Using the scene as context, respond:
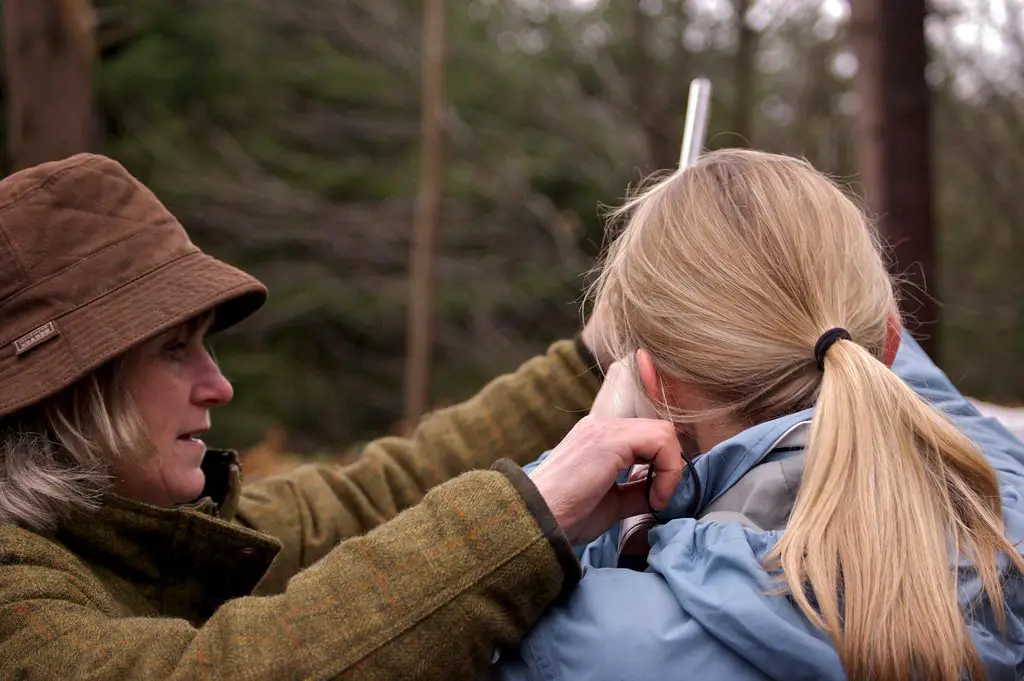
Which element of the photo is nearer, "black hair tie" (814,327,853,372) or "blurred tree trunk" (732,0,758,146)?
"black hair tie" (814,327,853,372)

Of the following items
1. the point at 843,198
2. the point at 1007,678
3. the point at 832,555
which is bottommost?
the point at 1007,678

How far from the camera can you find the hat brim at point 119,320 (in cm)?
145

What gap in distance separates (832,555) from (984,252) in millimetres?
11326

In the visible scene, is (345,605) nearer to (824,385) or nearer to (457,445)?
(824,385)

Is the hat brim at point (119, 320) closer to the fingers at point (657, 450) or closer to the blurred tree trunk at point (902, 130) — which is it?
the fingers at point (657, 450)

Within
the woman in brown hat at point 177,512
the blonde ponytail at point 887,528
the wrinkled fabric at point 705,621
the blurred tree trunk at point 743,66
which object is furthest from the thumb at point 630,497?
the blurred tree trunk at point 743,66

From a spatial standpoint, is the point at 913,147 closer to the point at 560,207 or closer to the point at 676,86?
the point at 676,86

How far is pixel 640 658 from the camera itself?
1150 millimetres

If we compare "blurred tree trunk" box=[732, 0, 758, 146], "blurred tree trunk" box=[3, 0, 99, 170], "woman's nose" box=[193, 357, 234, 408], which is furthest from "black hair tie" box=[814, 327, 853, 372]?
"blurred tree trunk" box=[732, 0, 758, 146]

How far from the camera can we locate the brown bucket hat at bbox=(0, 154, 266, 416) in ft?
4.80

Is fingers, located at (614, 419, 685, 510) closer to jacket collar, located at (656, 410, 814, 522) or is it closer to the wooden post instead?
jacket collar, located at (656, 410, 814, 522)

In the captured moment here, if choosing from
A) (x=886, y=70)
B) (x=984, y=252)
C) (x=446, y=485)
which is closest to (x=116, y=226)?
(x=446, y=485)

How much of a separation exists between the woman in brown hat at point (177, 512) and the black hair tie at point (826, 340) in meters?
0.22

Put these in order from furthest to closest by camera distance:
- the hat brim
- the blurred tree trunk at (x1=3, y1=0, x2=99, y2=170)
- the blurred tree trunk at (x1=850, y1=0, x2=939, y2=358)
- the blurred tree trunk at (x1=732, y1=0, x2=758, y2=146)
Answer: the blurred tree trunk at (x1=732, y1=0, x2=758, y2=146), the blurred tree trunk at (x1=3, y1=0, x2=99, y2=170), the blurred tree trunk at (x1=850, y1=0, x2=939, y2=358), the hat brim
